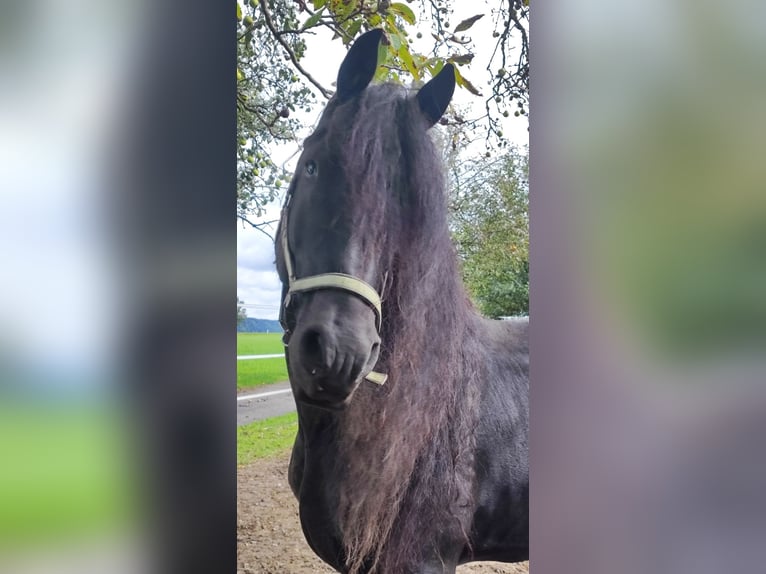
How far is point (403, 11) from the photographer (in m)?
1.46

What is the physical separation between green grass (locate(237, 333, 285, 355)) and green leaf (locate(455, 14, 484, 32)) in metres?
0.94

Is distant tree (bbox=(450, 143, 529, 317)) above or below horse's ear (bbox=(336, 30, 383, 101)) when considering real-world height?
below

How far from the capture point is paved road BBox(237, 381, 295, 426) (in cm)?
144

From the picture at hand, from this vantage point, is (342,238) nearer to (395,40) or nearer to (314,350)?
(314,350)

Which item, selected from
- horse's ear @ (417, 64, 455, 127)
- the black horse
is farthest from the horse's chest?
horse's ear @ (417, 64, 455, 127)

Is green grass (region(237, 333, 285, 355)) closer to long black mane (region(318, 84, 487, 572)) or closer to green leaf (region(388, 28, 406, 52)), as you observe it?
long black mane (region(318, 84, 487, 572))

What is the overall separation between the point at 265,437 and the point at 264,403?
96 millimetres
